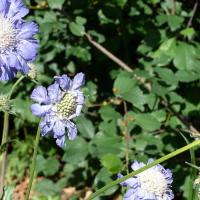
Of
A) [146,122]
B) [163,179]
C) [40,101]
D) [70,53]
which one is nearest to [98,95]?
[70,53]

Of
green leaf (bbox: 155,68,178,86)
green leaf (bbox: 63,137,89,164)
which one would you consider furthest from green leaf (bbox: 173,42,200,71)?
green leaf (bbox: 63,137,89,164)

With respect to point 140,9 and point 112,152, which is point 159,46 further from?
point 112,152

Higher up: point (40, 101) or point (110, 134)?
point (40, 101)

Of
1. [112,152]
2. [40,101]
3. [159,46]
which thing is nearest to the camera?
[40,101]

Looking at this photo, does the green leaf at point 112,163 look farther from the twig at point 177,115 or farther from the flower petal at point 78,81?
the flower petal at point 78,81

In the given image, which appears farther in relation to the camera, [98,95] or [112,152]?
[98,95]

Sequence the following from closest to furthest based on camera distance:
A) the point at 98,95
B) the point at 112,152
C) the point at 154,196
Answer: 1. the point at 154,196
2. the point at 112,152
3. the point at 98,95

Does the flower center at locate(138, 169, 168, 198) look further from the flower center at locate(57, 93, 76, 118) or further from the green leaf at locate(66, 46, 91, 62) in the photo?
the green leaf at locate(66, 46, 91, 62)

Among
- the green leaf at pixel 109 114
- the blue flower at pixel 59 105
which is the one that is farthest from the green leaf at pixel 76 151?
the blue flower at pixel 59 105
